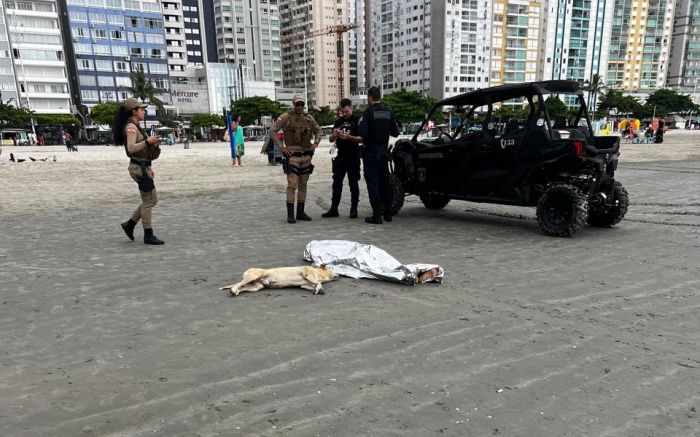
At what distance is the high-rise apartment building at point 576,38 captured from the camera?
110m

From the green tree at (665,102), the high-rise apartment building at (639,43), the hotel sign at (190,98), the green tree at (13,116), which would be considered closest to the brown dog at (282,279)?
the green tree at (13,116)

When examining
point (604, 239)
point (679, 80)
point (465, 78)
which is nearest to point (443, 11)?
point (465, 78)

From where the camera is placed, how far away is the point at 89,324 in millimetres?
3709

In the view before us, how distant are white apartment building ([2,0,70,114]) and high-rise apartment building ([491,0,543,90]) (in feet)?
284

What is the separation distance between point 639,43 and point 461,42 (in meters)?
53.1

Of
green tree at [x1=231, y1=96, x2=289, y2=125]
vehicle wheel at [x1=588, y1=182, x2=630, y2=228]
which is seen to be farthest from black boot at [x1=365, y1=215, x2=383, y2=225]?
green tree at [x1=231, y1=96, x2=289, y2=125]

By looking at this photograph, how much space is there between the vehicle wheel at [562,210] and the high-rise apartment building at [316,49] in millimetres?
134320

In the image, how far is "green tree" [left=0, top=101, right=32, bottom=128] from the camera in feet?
206

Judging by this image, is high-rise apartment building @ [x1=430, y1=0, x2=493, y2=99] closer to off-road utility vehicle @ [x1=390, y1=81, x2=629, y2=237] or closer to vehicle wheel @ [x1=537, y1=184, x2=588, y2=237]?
off-road utility vehicle @ [x1=390, y1=81, x2=629, y2=237]

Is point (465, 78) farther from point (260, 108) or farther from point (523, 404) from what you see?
point (523, 404)

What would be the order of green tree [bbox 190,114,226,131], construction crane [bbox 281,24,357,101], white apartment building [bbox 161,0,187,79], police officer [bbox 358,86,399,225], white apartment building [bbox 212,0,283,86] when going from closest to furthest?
police officer [bbox 358,86,399,225], green tree [bbox 190,114,226,131], white apartment building [bbox 161,0,187,79], white apartment building [bbox 212,0,283,86], construction crane [bbox 281,24,357,101]

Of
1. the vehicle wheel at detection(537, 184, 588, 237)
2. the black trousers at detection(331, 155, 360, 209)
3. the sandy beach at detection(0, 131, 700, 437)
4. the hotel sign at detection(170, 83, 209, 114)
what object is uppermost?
the hotel sign at detection(170, 83, 209, 114)

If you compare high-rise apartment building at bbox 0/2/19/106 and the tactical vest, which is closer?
the tactical vest

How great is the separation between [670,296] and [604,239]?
92.4 inches
